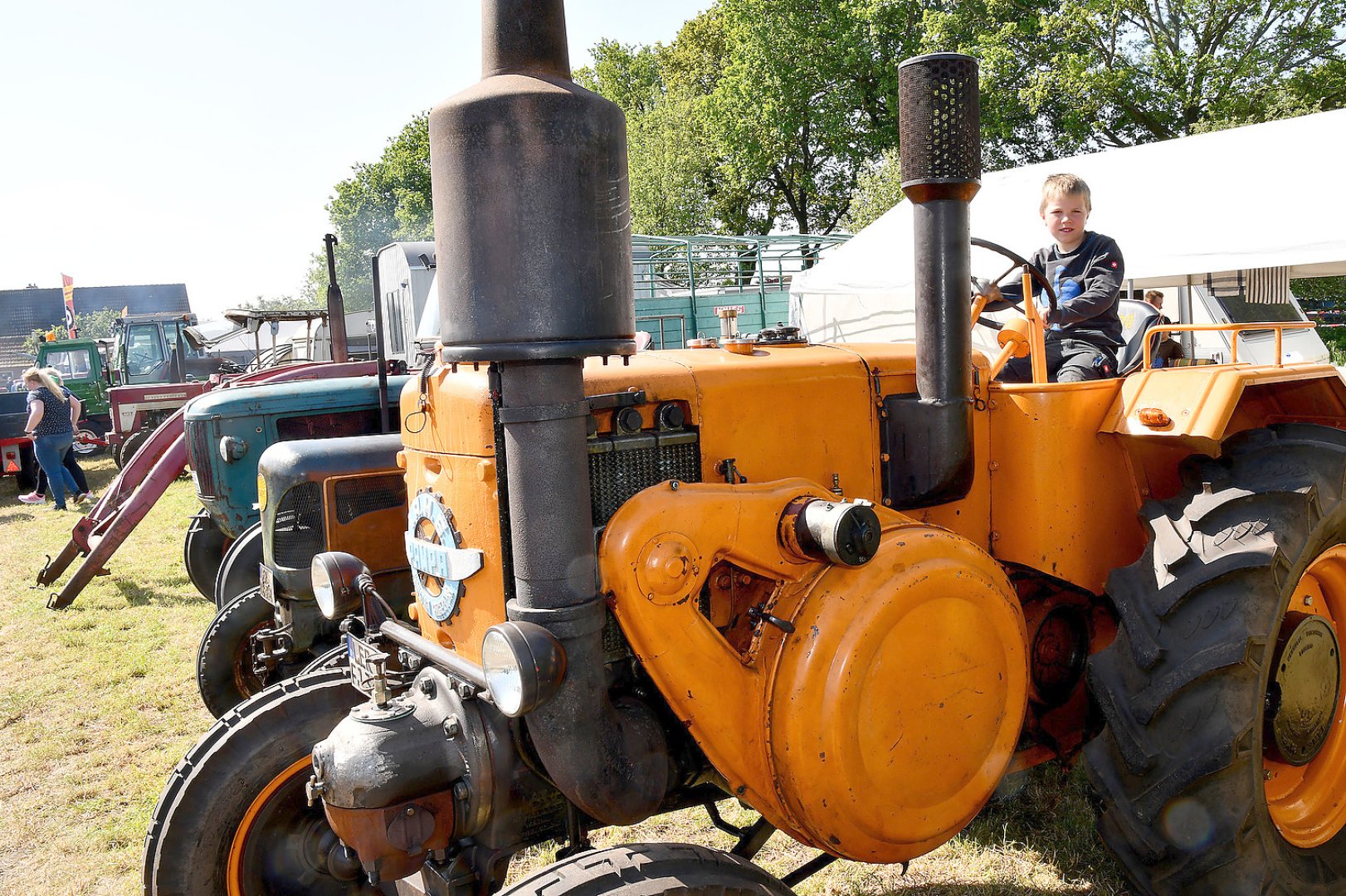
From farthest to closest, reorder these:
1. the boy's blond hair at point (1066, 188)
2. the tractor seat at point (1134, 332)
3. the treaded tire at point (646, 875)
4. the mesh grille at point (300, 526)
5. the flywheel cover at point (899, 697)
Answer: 1. the mesh grille at point (300, 526)
2. the tractor seat at point (1134, 332)
3. the boy's blond hair at point (1066, 188)
4. the flywheel cover at point (899, 697)
5. the treaded tire at point (646, 875)

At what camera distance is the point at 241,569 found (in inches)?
197

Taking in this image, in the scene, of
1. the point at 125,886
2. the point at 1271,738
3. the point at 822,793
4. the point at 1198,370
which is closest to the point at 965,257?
the point at 1198,370

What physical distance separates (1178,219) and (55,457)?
13.2m

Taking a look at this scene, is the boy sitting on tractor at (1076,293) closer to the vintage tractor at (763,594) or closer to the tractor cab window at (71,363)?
the vintage tractor at (763,594)

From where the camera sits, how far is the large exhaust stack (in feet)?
5.91

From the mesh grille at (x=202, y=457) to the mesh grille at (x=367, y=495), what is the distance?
2588 mm

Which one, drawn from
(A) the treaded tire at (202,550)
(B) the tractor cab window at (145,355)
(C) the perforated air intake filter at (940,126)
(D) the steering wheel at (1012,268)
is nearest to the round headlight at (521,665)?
(C) the perforated air intake filter at (940,126)

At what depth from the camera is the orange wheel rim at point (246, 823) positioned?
2.71 metres

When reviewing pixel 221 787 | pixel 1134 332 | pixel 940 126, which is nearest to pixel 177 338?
pixel 221 787

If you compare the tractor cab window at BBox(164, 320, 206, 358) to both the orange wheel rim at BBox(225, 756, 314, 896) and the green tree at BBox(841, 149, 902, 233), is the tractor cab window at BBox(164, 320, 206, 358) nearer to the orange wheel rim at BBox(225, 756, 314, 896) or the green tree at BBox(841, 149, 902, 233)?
the green tree at BBox(841, 149, 902, 233)

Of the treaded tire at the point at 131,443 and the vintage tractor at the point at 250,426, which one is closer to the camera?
the vintage tractor at the point at 250,426

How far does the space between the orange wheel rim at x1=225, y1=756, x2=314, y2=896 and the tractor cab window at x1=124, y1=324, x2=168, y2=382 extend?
1646 cm

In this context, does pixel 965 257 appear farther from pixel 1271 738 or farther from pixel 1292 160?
pixel 1292 160

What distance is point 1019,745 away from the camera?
2.89m
